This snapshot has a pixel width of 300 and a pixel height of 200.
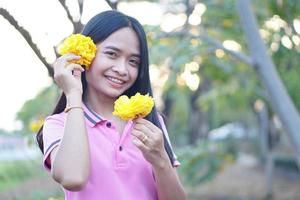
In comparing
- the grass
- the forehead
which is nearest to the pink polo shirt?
the forehead

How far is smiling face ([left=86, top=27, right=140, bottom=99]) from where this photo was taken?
5.63 feet

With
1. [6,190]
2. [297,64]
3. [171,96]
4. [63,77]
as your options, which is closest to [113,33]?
[63,77]

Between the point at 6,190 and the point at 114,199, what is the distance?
20.7 ft

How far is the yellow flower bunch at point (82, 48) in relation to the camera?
1.68 m

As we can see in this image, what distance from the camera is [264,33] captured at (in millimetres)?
8320

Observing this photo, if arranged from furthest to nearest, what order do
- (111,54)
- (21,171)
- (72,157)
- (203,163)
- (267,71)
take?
(21,171) < (203,163) < (267,71) < (111,54) < (72,157)

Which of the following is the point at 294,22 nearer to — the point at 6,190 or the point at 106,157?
the point at 6,190

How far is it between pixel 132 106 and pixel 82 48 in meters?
0.25

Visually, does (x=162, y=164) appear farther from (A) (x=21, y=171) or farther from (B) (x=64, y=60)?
(A) (x=21, y=171)

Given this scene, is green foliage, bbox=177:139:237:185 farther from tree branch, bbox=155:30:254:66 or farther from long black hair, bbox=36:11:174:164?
long black hair, bbox=36:11:174:164

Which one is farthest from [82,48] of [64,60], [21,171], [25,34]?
[21,171]

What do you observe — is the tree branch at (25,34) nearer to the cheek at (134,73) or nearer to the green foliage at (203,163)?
the cheek at (134,73)

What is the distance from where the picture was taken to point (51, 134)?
164 cm

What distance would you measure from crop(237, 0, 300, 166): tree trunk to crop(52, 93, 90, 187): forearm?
406cm
